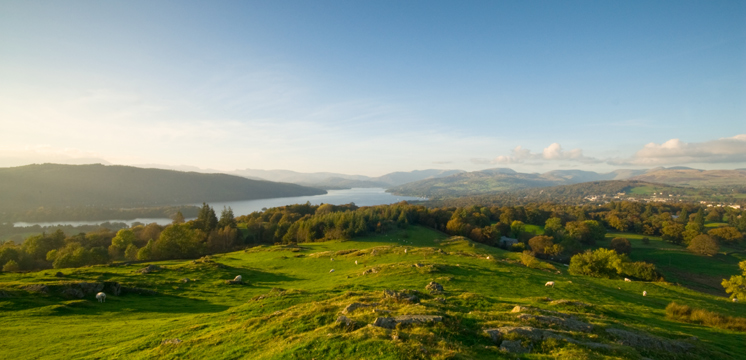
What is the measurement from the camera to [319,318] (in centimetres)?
1424

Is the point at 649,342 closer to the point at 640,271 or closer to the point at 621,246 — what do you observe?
the point at 640,271

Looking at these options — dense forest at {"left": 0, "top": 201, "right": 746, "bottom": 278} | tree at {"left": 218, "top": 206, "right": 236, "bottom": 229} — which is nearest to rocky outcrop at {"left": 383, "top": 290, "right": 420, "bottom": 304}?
dense forest at {"left": 0, "top": 201, "right": 746, "bottom": 278}

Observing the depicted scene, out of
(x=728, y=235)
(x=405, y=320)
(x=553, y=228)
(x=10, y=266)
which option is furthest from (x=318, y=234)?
(x=728, y=235)

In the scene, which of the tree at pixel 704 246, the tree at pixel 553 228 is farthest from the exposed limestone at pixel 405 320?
the tree at pixel 704 246

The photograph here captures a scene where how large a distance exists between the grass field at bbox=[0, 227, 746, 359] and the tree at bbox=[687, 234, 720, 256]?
77275 mm

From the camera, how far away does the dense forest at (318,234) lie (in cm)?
5838

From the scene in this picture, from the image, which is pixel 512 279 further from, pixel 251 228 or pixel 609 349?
pixel 251 228

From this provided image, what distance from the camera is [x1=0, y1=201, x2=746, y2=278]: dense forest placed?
5838 cm

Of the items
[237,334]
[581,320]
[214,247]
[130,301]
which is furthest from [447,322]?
[214,247]

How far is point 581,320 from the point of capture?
14219 mm

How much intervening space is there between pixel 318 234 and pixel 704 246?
371 feet

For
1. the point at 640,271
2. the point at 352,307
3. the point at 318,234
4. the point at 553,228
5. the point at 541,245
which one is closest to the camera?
the point at 352,307

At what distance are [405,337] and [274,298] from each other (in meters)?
14.4

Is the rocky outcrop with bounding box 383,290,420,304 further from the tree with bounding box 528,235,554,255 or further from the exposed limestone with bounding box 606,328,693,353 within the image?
the tree with bounding box 528,235,554,255
